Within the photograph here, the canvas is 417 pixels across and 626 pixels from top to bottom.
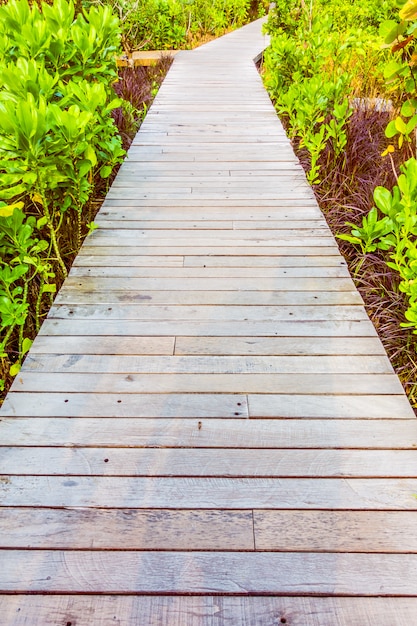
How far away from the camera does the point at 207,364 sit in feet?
6.38

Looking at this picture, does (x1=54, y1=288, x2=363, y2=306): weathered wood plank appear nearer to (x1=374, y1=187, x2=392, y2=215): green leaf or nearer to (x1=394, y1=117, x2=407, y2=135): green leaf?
(x1=374, y1=187, x2=392, y2=215): green leaf

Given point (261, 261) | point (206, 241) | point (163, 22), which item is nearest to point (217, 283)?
point (261, 261)

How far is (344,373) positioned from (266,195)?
1917 mm

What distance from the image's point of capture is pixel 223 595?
1.20 meters

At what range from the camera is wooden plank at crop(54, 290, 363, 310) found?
7.64ft

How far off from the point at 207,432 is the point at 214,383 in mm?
256

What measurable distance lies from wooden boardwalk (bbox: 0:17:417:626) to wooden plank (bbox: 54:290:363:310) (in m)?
0.01

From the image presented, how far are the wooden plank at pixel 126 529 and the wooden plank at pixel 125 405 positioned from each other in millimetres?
391

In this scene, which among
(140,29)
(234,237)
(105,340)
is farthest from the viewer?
(140,29)

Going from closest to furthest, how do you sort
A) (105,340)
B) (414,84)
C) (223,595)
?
(223,595), (105,340), (414,84)

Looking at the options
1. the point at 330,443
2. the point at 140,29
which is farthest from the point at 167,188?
the point at 140,29

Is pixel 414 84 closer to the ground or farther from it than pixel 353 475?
farther from it

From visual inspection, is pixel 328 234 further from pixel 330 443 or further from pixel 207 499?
pixel 207 499

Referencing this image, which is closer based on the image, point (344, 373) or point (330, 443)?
point (330, 443)
